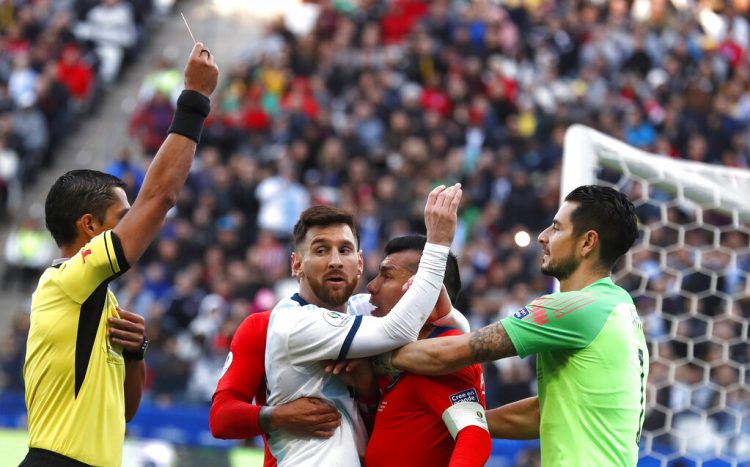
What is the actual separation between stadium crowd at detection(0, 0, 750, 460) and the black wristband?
715 centimetres

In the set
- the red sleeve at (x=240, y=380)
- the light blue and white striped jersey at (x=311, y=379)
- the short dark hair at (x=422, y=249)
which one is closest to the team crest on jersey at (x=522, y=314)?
the short dark hair at (x=422, y=249)

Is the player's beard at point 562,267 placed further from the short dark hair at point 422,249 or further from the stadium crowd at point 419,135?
the stadium crowd at point 419,135

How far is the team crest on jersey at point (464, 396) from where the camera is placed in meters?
4.62

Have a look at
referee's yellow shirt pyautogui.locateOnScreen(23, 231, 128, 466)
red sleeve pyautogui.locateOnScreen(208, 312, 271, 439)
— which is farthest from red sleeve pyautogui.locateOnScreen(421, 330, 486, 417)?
referee's yellow shirt pyautogui.locateOnScreen(23, 231, 128, 466)

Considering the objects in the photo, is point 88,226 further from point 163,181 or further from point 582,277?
point 582,277

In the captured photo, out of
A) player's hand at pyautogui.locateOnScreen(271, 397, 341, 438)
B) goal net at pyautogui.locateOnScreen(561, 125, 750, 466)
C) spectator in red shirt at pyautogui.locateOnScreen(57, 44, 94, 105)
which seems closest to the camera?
Result: player's hand at pyautogui.locateOnScreen(271, 397, 341, 438)

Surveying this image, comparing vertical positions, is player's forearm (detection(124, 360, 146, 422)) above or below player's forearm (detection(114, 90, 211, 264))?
below

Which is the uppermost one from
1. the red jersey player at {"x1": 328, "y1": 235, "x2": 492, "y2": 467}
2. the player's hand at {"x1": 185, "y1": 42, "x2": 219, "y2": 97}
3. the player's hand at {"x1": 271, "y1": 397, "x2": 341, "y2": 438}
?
the player's hand at {"x1": 185, "y1": 42, "x2": 219, "y2": 97}

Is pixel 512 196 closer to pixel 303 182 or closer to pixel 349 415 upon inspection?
pixel 303 182

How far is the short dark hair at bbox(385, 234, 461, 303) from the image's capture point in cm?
493

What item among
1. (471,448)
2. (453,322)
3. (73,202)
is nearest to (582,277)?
(453,322)

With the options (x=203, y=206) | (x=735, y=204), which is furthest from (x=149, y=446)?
(x=735, y=204)

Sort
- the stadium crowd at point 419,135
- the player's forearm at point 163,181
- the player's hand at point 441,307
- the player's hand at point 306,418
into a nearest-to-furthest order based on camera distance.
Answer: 1. the player's forearm at point 163,181
2. the player's hand at point 306,418
3. the player's hand at point 441,307
4. the stadium crowd at point 419,135

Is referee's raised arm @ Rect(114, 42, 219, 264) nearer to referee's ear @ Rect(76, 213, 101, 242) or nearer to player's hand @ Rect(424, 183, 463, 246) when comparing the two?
referee's ear @ Rect(76, 213, 101, 242)
